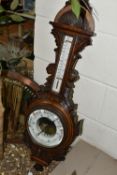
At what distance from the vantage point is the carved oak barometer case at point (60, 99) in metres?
0.84

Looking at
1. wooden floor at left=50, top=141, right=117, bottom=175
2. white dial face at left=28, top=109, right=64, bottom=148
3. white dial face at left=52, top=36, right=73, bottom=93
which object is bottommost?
wooden floor at left=50, top=141, right=117, bottom=175

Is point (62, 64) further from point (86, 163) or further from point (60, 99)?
→ point (86, 163)

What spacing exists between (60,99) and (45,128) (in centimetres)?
17

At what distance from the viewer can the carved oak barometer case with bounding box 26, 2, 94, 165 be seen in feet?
2.77

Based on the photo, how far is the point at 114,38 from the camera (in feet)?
2.76

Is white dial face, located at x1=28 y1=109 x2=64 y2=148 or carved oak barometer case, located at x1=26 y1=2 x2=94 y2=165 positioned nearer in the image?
carved oak barometer case, located at x1=26 y1=2 x2=94 y2=165

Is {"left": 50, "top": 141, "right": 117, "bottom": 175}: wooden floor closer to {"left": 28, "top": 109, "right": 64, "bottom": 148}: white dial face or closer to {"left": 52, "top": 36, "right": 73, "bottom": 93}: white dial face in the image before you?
{"left": 28, "top": 109, "right": 64, "bottom": 148}: white dial face

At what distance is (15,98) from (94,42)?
532 mm

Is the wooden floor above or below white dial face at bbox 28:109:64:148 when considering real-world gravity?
below

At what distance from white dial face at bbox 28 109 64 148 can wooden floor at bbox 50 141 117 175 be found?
90 millimetres

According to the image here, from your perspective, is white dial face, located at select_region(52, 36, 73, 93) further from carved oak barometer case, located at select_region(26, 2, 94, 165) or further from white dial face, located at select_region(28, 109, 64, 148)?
white dial face, located at select_region(28, 109, 64, 148)

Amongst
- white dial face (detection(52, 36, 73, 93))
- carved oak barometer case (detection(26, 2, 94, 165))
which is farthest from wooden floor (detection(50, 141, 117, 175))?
white dial face (detection(52, 36, 73, 93))

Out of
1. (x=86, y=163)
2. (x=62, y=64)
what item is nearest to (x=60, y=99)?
(x=62, y=64)

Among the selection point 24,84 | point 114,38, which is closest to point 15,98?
point 24,84
